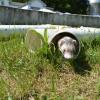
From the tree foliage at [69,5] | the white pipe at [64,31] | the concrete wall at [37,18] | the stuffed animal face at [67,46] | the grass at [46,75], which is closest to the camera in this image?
the grass at [46,75]

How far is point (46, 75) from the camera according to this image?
378 centimetres

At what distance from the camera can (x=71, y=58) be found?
156 inches

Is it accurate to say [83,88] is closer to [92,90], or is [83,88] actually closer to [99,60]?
[92,90]

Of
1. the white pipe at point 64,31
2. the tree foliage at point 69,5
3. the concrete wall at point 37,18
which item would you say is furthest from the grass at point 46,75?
the tree foliage at point 69,5

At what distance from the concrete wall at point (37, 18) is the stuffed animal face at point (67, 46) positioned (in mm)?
5053

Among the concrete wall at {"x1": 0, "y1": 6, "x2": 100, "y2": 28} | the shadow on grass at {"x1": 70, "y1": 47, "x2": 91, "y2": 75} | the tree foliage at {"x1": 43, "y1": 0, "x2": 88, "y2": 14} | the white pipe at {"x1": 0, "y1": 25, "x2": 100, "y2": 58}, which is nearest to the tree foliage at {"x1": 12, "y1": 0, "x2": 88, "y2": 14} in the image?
the tree foliage at {"x1": 43, "y1": 0, "x2": 88, "y2": 14}

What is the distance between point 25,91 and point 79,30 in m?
1.99

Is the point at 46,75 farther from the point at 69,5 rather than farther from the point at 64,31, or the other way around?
the point at 69,5

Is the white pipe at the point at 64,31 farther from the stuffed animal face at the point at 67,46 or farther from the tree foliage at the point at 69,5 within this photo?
the tree foliage at the point at 69,5

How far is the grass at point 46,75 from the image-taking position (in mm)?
3398

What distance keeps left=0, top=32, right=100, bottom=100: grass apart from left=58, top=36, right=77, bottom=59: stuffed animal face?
8 centimetres

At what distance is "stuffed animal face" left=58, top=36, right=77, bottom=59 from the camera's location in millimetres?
3955

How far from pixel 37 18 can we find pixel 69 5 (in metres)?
35.6

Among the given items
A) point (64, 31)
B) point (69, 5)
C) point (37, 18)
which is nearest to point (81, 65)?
point (64, 31)
